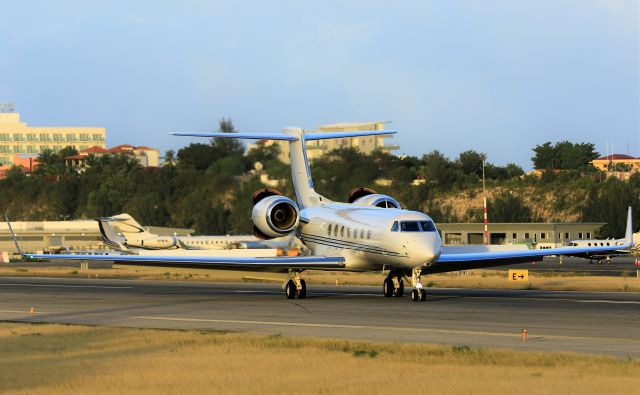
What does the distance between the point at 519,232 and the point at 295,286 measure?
64724 mm

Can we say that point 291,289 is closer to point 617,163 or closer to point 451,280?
point 451,280

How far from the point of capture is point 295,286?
120 feet

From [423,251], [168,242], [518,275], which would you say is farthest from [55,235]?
[423,251]

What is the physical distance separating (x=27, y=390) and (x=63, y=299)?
23045 mm

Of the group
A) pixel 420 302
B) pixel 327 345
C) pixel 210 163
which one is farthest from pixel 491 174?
pixel 327 345

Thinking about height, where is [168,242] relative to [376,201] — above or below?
below

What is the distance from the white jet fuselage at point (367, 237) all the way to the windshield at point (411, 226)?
81 millimetres

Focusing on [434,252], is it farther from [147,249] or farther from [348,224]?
[147,249]

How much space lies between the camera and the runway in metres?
23.0

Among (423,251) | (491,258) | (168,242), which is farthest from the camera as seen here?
(168,242)

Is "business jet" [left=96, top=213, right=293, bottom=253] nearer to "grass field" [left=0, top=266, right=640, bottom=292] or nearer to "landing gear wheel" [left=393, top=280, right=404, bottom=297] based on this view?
"grass field" [left=0, top=266, right=640, bottom=292]

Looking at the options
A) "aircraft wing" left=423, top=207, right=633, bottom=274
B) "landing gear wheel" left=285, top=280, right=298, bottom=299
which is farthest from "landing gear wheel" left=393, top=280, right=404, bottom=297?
"landing gear wheel" left=285, top=280, right=298, bottom=299

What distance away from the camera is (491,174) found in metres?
125

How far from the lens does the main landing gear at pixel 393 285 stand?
3634 cm
